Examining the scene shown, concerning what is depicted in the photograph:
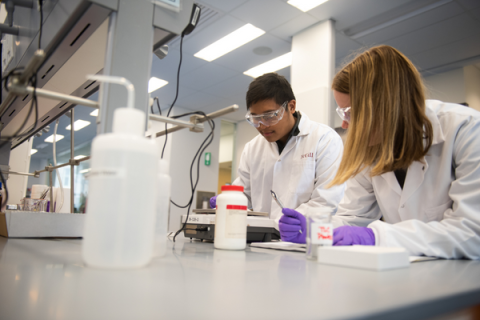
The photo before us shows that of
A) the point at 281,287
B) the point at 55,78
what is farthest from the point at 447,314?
the point at 55,78

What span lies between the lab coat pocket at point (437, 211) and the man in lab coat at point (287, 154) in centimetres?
63

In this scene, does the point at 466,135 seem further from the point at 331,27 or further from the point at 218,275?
the point at 331,27

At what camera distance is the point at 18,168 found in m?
3.35

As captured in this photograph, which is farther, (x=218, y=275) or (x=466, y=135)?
(x=466, y=135)

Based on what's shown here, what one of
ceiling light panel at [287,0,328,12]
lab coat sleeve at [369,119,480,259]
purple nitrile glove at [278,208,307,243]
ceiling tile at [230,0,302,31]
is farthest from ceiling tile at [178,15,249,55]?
lab coat sleeve at [369,119,480,259]

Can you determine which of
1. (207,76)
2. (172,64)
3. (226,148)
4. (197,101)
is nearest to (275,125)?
(172,64)

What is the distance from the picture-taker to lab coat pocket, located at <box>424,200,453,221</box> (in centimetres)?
106

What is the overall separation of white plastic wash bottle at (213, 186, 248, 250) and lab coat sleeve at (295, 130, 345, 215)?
37.9 inches

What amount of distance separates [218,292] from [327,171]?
154cm

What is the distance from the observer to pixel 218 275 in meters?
0.46

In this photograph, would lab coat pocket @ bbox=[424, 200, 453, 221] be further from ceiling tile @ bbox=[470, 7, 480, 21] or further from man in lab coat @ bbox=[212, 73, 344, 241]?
ceiling tile @ bbox=[470, 7, 480, 21]

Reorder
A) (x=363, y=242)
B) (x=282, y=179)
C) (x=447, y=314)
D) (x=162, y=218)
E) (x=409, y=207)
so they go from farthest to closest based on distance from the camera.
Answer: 1. (x=282, y=179)
2. (x=409, y=207)
3. (x=363, y=242)
4. (x=162, y=218)
5. (x=447, y=314)

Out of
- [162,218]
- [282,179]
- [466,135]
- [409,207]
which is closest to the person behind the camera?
[162,218]

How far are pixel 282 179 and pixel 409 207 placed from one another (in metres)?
0.84
